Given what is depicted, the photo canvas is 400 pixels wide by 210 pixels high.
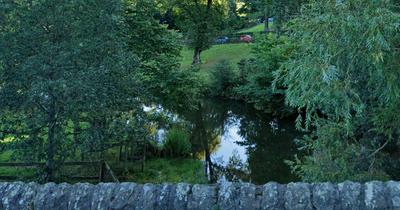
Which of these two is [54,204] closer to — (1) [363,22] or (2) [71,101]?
(2) [71,101]

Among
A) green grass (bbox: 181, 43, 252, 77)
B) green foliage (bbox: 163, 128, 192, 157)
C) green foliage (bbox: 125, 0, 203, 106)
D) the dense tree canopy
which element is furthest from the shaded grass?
green grass (bbox: 181, 43, 252, 77)

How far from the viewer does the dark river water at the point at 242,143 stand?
1402 centimetres

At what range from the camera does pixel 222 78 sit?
32.5 m

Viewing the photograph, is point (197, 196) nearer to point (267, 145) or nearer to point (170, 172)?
point (170, 172)

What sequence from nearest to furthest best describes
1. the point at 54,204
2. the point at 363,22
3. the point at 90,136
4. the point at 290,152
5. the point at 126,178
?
the point at 54,204 → the point at 363,22 → the point at 90,136 → the point at 126,178 → the point at 290,152

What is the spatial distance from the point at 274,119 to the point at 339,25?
18.4 metres

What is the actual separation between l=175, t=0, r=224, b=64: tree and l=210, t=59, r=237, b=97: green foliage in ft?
27.0

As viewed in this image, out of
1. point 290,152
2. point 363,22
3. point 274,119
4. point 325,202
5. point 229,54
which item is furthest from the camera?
point 229,54

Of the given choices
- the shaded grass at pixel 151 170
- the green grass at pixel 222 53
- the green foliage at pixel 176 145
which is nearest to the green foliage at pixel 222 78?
the green grass at pixel 222 53

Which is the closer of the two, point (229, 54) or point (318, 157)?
point (318, 157)

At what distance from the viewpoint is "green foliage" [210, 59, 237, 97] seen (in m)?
31.7

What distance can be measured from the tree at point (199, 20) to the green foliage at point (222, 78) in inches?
324

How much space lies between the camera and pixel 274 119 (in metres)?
24.0

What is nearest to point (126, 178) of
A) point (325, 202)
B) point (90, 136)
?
point (90, 136)
